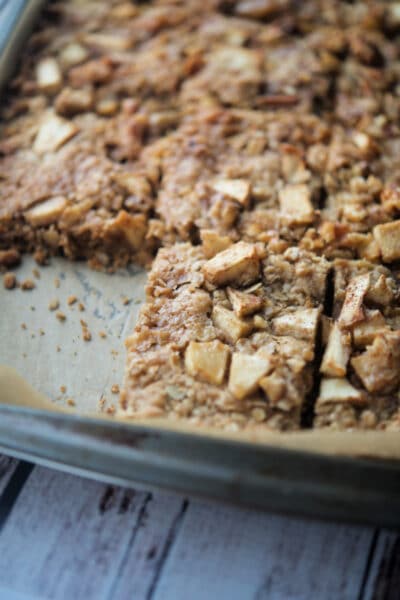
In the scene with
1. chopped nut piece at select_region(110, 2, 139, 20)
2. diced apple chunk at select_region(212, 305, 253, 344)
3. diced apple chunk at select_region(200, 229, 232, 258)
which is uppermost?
chopped nut piece at select_region(110, 2, 139, 20)

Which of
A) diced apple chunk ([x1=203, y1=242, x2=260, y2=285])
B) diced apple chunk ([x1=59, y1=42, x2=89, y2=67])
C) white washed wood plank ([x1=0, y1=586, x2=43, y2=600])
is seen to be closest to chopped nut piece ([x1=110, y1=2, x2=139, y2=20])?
diced apple chunk ([x1=59, y1=42, x2=89, y2=67])

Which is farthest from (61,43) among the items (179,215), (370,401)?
(370,401)

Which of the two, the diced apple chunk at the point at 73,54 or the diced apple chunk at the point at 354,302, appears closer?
the diced apple chunk at the point at 354,302

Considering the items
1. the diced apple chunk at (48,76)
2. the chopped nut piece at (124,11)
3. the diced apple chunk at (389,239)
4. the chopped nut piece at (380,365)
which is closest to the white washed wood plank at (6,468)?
the chopped nut piece at (380,365)

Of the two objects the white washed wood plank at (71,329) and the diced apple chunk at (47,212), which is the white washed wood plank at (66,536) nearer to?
the white washed wood plank at (71,329)

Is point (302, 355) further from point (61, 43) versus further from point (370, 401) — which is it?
point (61, 43)

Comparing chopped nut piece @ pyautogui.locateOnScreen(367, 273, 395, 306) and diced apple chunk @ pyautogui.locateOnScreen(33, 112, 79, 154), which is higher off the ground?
diced apple chunk @ pyautogui.locateOnScreen(33, 112, 79, 154)

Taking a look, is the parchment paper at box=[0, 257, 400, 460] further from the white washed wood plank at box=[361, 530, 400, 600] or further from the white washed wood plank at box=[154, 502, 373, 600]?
the white washed wood plank at box=[361, 530, 400, 600]
